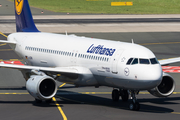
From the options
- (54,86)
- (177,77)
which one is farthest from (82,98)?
(177,77)

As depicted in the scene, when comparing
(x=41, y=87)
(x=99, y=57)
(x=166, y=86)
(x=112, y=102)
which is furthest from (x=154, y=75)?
(x=41, y=87)

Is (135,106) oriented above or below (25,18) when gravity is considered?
below

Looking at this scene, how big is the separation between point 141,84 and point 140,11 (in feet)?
308

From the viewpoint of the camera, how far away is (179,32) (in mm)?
79375

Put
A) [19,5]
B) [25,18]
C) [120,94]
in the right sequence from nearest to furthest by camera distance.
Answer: [120,94] → [25,18] → [19,5]

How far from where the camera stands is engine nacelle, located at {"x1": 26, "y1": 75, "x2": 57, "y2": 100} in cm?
2983

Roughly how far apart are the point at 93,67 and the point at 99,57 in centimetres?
100

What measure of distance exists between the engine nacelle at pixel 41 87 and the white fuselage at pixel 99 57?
9.09ft

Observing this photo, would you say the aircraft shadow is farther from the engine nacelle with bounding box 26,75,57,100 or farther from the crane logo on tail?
the crane logo on tail

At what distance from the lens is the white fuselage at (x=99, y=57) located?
28.0 meters

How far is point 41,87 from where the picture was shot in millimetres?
30672

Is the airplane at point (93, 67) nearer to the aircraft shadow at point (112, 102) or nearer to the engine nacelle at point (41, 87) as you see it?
the engine nacelle at point (41, 87)

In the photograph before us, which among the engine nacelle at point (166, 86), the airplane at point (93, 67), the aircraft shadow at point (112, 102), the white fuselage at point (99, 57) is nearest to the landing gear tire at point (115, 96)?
the airplane at point (93, 67)

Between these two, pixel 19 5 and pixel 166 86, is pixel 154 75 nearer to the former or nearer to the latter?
pixel 166 86
